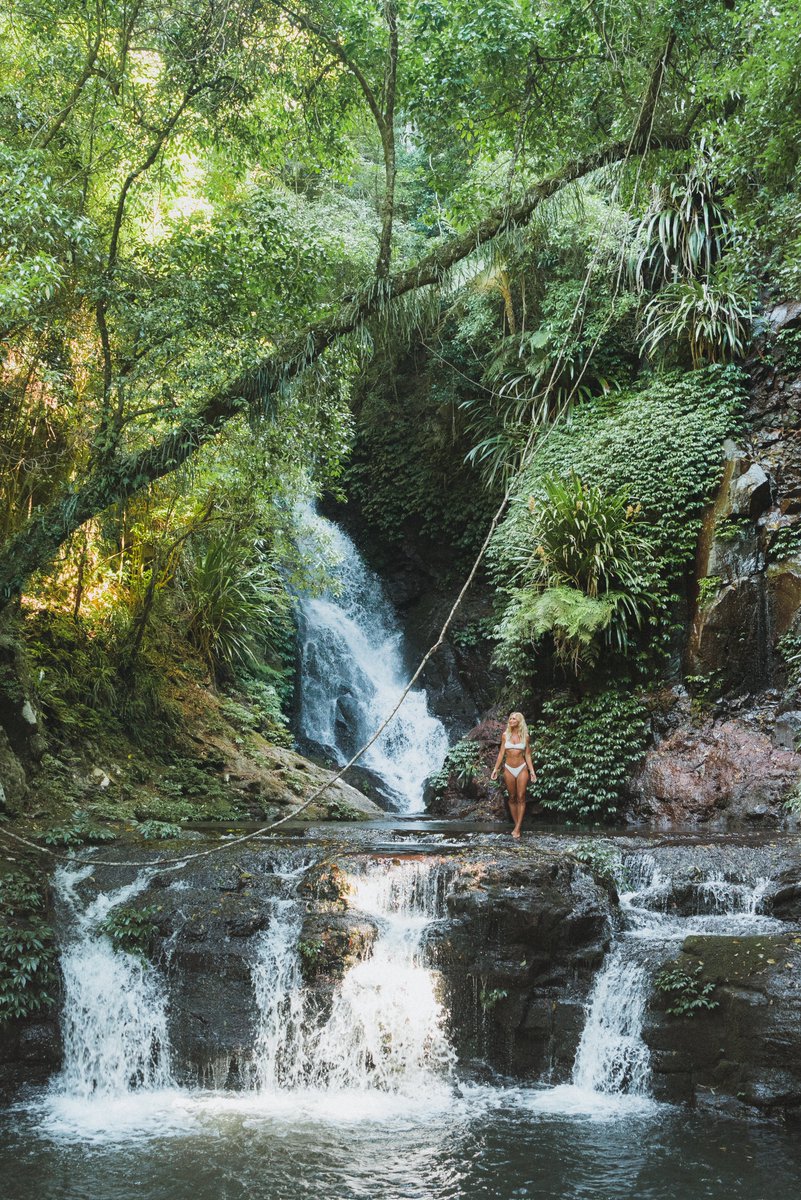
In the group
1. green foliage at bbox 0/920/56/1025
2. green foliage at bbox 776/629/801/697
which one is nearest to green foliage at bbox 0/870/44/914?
green foliage at bbox 0/920/56/1025

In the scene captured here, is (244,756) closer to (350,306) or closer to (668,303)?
(350,306)

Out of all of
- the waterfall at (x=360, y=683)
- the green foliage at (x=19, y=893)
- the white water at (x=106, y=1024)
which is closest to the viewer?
the white water at (x=106, y=1024)

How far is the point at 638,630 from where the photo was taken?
1069 cm

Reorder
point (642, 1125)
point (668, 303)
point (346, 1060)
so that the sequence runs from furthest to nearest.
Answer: point (668, 303), point (346, 1060), point (642, 1125)

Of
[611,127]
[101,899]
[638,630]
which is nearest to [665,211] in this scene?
[611,127]

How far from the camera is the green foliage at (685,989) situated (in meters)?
5.57

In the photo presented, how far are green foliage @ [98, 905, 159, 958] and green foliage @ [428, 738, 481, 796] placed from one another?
18.5 feet

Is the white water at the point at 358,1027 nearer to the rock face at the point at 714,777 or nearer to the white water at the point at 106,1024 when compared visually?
the white water at the point at 106,1024

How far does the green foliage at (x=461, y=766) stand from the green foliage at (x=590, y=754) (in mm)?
998

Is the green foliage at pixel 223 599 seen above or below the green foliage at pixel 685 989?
above

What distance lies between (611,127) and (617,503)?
401 centimetres

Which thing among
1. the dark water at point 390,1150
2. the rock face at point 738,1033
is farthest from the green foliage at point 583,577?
the dark water at point 390,1150

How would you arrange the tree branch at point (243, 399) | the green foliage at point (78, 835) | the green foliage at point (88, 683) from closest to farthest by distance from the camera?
the green foliage at point (78, 835) → the tree branch at point (243, 399) → the green foliage at point (88, 683)

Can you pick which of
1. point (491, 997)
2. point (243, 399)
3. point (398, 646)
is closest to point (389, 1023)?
point (491, 997)
